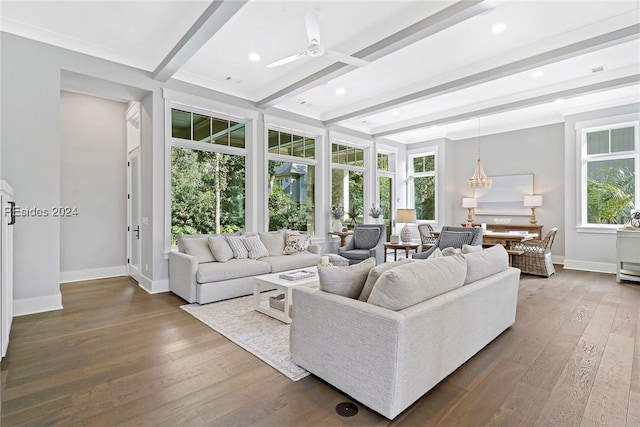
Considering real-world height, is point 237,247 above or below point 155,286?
above

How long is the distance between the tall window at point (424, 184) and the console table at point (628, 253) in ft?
13.5

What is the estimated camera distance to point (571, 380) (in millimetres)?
2305

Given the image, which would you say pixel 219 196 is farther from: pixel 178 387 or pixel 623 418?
pixel 623 418

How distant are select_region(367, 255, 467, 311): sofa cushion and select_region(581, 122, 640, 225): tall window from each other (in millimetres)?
5830

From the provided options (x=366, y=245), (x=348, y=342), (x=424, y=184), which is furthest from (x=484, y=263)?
(x=424, y=184)

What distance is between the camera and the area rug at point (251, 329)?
2.57 meters

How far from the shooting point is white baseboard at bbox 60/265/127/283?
5328 millimetres

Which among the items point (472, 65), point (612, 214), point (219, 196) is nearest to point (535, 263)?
point (612, 214)

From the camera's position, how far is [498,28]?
3705 mm

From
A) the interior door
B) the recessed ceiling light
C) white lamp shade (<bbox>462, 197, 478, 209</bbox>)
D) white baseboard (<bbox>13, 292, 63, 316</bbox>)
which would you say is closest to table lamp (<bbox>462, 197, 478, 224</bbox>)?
white lamp shade (<bbox>462, 197, 478, 209</bbox>)

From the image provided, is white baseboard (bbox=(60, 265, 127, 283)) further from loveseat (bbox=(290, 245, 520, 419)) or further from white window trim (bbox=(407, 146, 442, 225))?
white window trim (bbox=(407, 146, 442, 225))

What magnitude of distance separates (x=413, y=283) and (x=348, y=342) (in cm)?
54

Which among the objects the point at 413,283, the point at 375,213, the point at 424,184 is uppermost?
the point at 424,184

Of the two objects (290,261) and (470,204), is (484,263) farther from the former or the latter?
(470,204)
